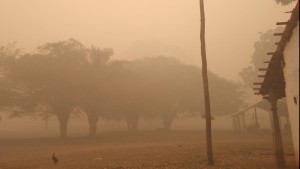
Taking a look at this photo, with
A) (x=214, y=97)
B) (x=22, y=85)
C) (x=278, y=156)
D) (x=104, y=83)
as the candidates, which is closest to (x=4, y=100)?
(x=22, y=85)

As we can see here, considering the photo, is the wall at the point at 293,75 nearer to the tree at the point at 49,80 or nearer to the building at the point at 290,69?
the building at the point at 290,69

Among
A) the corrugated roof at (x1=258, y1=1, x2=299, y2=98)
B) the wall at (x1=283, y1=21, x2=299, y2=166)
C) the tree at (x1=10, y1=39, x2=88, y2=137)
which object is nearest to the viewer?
the corrugated roof at (x1=258, y1=1, x2=299, y2=98)

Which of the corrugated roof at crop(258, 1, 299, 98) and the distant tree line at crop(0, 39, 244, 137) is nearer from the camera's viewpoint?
the corrugated roof at crop(258, 1, 299, 98)

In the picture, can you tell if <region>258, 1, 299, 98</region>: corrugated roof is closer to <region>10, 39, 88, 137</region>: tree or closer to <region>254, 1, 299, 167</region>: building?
<region>254, 1, 299, 167</region>: building

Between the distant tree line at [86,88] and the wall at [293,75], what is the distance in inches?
1534

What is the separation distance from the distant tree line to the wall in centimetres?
3898

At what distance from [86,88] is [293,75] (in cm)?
4070

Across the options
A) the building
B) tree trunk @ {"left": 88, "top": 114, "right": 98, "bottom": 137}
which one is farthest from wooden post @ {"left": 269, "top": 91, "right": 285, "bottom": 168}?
tree trunk @ {"left": 88, "top": 114, "right": 98, "bottom": 137}

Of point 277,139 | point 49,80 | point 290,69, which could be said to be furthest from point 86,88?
point 290,69

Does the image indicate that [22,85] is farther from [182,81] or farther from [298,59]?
[298,59]

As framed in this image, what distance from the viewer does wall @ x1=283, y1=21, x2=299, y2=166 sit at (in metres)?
11.1

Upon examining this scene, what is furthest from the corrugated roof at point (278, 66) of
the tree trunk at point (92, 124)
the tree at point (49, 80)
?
the tree trunk at point (92, 124)

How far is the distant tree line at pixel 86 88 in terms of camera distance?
48.8 m

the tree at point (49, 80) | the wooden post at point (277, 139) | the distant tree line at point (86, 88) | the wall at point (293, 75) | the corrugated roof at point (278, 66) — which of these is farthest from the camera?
the distant tree line at point (86, 88)
